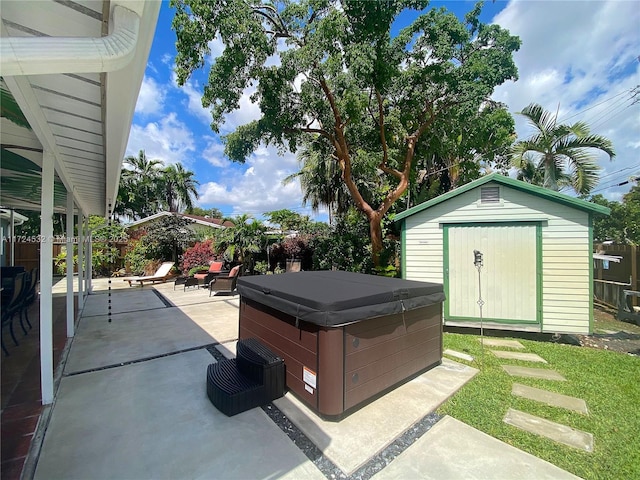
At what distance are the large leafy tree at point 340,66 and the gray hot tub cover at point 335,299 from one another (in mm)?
4878

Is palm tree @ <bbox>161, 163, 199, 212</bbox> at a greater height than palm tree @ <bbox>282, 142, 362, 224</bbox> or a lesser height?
greater

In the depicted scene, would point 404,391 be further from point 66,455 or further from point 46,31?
point 46,31

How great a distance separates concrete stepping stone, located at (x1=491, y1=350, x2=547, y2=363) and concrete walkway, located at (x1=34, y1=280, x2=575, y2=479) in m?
0.94

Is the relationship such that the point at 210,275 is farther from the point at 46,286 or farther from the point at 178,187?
the point at 178,187

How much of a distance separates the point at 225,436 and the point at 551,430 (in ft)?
9.11

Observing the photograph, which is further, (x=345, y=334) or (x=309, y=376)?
(x=309, y=376)

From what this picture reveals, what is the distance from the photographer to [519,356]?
427 centimetres

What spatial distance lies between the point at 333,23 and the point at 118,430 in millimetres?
7611

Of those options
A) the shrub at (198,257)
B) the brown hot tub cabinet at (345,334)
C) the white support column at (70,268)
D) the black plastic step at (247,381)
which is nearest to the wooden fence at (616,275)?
the brown hot tub cabinet at (345,334)

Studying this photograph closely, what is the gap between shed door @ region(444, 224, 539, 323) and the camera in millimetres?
5066

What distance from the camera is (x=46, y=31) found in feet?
5.08

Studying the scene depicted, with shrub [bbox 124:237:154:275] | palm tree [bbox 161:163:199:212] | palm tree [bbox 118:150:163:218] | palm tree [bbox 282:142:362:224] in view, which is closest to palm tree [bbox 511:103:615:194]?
palm tree [bbox 282:142:362:224]

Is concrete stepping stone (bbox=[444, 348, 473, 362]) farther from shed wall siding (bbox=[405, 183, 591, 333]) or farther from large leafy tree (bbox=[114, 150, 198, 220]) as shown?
large leafy tree (bbox=[114, 150, 198, 220])

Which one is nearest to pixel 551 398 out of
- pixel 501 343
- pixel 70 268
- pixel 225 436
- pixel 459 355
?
pixel 459 355
